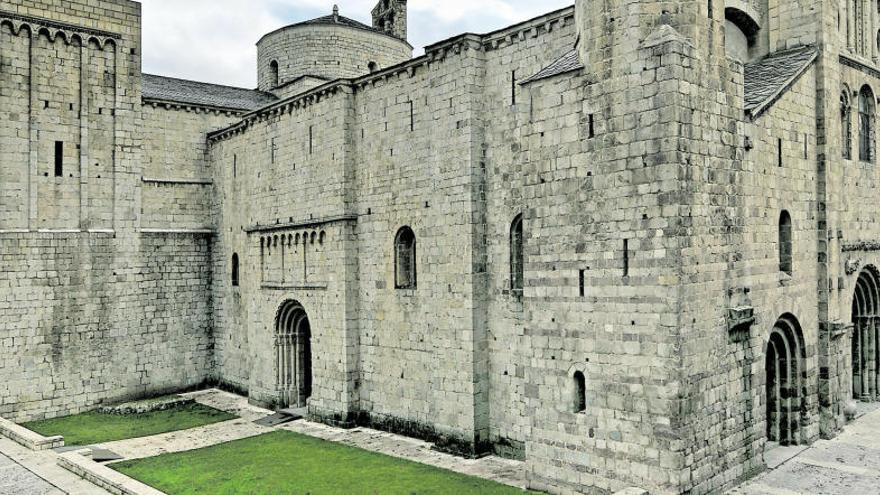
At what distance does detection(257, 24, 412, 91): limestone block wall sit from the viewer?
2873 cm

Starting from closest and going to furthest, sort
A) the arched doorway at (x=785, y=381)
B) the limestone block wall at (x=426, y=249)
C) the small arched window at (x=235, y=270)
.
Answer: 1. the arched doorway at (x=785, y=381)
2. the limestone block wall at (x=426, y=249)
3. the small arched window at (x=235, y=270)

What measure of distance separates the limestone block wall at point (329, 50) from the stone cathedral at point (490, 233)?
0.45 feet

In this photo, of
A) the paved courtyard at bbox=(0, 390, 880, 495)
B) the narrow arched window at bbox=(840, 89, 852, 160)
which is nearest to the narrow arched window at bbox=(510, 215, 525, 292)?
the paved courtyard at bbox=(0, 390, 880, 495)

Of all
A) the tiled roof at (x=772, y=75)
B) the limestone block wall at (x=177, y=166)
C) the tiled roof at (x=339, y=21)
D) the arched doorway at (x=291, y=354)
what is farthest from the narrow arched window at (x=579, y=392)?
the tiled roof at (x=339, y=21)

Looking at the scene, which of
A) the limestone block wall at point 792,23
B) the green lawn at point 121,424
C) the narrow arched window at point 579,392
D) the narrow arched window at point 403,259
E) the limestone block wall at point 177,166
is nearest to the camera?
the narrow arched window at point 579,392

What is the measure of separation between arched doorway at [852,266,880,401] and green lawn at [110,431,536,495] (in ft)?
37.4

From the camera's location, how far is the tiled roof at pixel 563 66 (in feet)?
41.2

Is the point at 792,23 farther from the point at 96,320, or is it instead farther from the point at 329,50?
the point at 96,320

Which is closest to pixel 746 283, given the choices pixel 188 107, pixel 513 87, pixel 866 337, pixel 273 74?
pixel 513 87

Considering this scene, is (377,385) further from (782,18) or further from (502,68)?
(782,18)

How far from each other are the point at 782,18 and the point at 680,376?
10.2m

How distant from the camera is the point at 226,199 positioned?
24688 millimetres

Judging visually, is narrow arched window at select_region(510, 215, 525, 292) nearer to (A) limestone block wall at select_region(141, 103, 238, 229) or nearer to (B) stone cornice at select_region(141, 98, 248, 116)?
(A) limestone block wall at select_region(141, 103, 238, 229)

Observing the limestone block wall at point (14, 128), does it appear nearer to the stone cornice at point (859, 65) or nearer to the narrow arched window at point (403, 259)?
the narrow arched window at point (403, 259)
